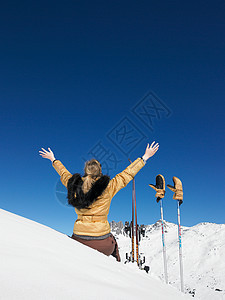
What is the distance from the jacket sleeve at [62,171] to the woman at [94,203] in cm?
13

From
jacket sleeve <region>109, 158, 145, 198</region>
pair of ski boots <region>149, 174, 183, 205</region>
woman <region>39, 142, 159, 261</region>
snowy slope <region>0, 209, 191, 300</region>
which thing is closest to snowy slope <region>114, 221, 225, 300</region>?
pair of ski boots <region>149, 174, 183, 205</region>

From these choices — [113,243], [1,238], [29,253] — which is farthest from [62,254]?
[113,243]

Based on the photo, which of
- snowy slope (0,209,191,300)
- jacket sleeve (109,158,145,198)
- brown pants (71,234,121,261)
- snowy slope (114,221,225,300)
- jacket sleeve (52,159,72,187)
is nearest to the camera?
snowy slope (0,209,191,300)

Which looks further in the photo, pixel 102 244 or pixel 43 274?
pixel 102 244

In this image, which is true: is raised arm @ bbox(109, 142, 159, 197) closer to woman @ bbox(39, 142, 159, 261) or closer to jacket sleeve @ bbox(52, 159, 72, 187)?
woman @ bbox(39, 142, 159, 261)

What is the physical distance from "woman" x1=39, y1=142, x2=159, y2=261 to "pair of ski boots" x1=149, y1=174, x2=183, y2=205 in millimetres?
9262

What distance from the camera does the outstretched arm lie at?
3029 mm

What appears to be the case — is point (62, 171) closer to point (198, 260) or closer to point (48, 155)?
point (48, 155)

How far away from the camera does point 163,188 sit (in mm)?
12109

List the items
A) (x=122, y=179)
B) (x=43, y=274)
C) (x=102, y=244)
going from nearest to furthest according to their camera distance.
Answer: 1. (x=43, y=274)
2. (x=102, y=244)
3. (x=122, y=179)

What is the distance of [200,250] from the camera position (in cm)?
1866

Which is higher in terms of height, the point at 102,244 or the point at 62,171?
the point at 62,171

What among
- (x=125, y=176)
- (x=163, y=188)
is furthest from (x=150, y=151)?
(x=163, y=188)

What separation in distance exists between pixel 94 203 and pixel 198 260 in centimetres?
1816
